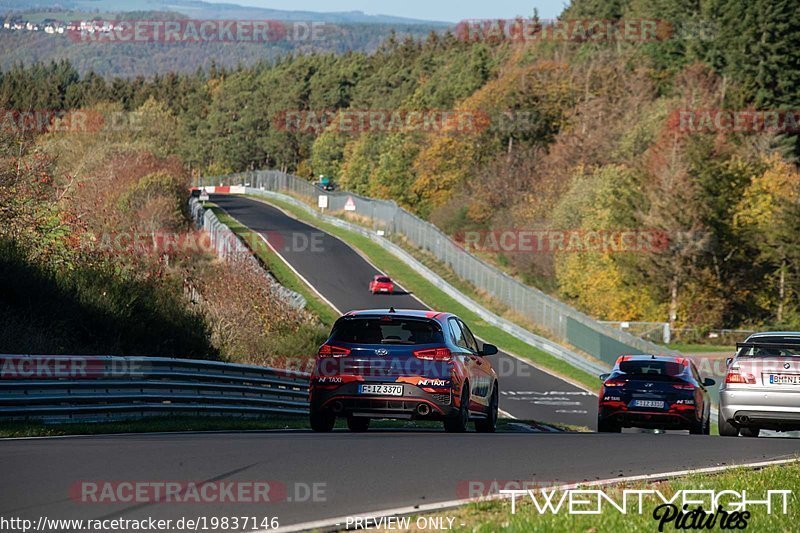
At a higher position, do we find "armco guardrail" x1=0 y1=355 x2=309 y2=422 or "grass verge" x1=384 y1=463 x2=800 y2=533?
"grass verge" x1=384 y1=463 x2=800 y2=533

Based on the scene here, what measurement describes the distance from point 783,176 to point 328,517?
80766 millimetres

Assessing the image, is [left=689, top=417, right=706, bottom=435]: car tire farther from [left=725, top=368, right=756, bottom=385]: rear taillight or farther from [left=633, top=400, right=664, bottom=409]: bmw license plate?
[left=725, top=368, right=756, bottom=385]: rear taillight

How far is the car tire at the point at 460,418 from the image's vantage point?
15.4m

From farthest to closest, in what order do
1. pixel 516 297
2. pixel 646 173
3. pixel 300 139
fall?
pixel 300 139 < pixel 646 173 < pixel 516 297

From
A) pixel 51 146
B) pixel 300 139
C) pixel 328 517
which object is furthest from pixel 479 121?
pixel 328 517

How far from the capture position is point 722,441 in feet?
52.5

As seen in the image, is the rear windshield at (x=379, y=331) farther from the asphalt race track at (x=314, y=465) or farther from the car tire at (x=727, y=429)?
the car tire at (x=727, y=429)

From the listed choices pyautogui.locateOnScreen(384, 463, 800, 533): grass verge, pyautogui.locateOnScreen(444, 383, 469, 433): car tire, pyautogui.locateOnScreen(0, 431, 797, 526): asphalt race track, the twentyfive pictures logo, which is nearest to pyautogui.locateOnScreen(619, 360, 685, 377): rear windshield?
pyautogui.locateOnScreen(444, 383, 469, 433): car tire

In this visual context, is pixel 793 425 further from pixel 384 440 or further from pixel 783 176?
pixel 783 176

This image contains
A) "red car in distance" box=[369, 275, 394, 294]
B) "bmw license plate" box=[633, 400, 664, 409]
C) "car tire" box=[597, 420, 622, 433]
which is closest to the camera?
"bmw license plate" box=[633, 400, 664, 409]

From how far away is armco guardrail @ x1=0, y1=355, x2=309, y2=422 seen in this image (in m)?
15.3

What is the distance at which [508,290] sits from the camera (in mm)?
62500

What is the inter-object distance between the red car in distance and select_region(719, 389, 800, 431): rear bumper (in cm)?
4565

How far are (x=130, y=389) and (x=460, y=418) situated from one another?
5.04 m
